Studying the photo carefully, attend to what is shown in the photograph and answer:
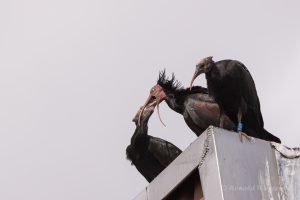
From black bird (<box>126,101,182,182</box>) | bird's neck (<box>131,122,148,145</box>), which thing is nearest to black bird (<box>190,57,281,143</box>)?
black bird (<box>126,101,182,182</box>)

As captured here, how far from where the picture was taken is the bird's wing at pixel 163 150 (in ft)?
50.8

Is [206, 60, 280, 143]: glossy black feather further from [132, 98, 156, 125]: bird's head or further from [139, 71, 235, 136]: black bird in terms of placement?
[132, 98, 156, 125]: bird's head

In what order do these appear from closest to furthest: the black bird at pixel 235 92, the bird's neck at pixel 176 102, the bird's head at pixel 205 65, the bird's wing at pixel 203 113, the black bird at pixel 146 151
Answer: the black bird at pixel 235 92 < the bird's head at pixel 205 65 < the bird's wing at pixel 203 113 < the bird's neck at pixel 176 102 < the black bird at pixel 146 151

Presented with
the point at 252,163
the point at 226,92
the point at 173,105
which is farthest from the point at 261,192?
the point at 173,105

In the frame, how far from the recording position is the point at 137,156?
15.8 m

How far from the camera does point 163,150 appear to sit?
51.2ft

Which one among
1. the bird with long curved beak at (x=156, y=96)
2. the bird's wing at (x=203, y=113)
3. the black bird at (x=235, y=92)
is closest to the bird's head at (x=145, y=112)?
the bird with long curved beak at (x=156, y=96)

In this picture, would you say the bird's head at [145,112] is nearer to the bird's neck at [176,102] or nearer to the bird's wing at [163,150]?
the bird's wing at [163,150]

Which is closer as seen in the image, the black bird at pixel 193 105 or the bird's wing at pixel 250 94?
the bird's wing at pixel 250 94

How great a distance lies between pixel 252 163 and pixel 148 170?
6.99 m

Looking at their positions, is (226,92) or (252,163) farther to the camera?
(226,92)

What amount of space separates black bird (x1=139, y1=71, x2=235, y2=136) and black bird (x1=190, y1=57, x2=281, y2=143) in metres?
0.37

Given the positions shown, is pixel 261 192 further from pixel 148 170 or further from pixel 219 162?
pixel 148 170

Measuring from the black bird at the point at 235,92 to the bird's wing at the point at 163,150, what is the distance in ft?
9.13
